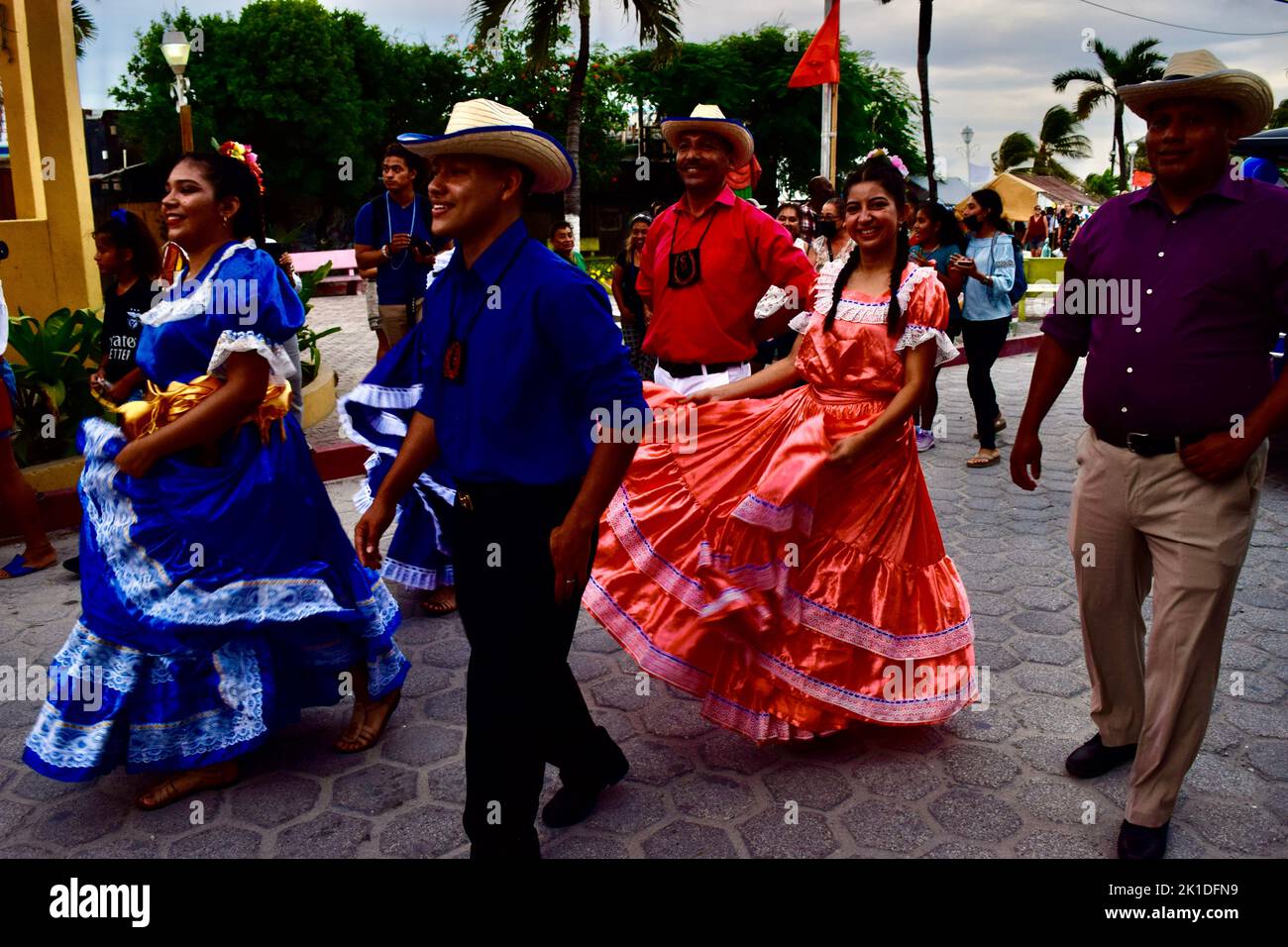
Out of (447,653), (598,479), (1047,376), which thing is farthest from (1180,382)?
(447,653)

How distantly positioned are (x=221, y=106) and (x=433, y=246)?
90.4ft

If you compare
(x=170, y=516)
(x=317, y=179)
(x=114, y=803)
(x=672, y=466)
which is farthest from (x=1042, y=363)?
(x=317, y=179)

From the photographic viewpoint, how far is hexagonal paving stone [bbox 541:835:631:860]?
Answer: 322 cm

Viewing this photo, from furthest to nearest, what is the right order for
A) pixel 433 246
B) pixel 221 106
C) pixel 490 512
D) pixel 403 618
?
pixel 221 106 → pixel 433 246 → pixel 403 618 → pixel 490 512

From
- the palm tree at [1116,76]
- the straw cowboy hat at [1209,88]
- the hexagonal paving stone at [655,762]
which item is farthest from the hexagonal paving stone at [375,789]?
the palm tree at [1116,76]

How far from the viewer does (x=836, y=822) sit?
3393mm

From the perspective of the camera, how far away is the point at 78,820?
3.48 meters

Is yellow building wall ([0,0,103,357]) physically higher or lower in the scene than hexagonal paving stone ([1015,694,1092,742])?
higher

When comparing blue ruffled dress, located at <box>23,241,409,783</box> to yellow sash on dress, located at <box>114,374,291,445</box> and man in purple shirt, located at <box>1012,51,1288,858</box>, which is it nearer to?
yellow sash on dress, located at <box>114,374,291,445</box>

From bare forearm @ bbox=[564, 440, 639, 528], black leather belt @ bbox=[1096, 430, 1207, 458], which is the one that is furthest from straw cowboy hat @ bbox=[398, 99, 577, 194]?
black leather belt @ bbox=[1096, 430, 1207, 458]

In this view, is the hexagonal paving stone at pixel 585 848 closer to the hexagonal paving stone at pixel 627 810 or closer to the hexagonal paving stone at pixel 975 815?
the hexagonal paving stone at pixel 627 810

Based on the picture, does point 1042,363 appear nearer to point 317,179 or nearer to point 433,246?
point 433,246

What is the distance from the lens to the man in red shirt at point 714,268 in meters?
4.79

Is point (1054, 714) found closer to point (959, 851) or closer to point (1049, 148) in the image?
point (959, 851)
